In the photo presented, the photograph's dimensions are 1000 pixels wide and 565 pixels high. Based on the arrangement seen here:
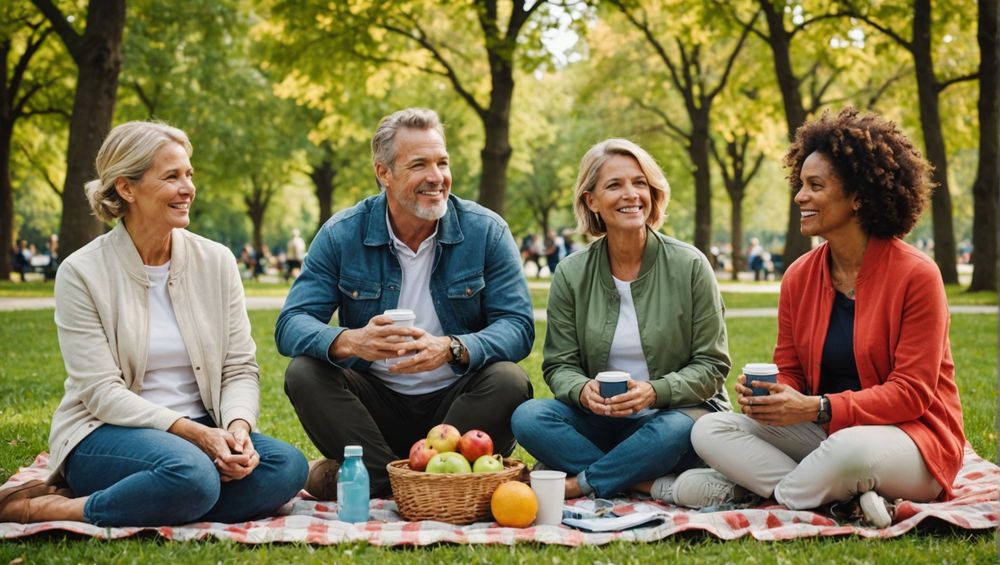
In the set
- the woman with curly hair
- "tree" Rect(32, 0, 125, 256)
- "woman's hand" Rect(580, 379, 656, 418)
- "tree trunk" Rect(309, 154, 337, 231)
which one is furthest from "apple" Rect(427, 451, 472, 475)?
"tree trunk" Rect(309, 154, 337, 231)

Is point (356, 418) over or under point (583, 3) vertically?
under

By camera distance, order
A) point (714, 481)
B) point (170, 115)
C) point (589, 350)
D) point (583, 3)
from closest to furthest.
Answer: point (714, 481)
point (589, 350)
point (583, 3)
point (170, 115)

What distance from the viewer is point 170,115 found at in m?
28.5

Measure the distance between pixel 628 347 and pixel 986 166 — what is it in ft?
52.4

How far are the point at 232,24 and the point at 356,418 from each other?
24.1m

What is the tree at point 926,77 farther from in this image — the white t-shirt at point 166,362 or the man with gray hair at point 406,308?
the white t-shirt at point 166,362

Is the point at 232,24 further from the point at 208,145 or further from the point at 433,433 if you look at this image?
the point at 433,433

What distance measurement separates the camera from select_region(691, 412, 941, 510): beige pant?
4.22 meters

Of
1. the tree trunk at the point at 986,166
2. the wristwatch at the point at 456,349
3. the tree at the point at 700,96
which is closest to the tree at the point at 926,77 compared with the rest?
the tree trunk at the point at 986,166

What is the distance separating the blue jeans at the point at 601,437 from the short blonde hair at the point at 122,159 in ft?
7.08

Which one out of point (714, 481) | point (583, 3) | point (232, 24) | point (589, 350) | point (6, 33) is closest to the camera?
point (714, 481)

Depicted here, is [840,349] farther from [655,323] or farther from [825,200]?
[655,323]

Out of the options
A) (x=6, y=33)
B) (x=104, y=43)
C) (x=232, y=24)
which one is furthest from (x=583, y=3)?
(x=6, y=33)

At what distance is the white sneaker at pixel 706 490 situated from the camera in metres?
4.71
